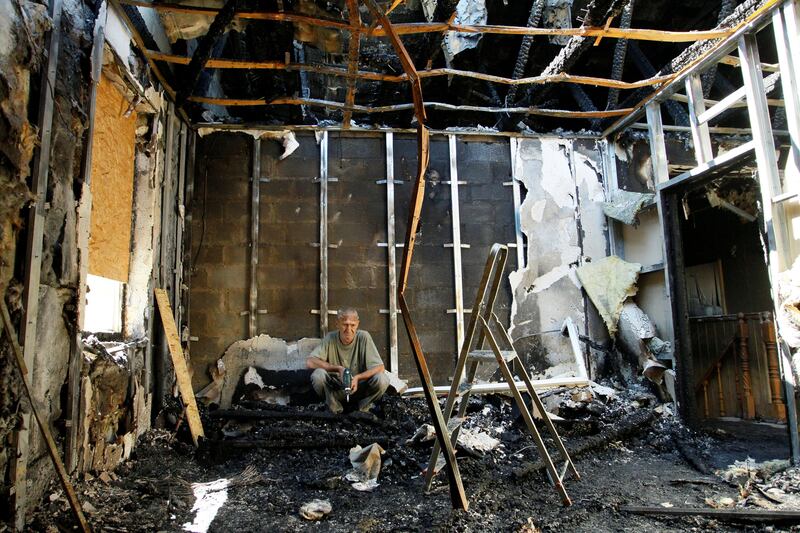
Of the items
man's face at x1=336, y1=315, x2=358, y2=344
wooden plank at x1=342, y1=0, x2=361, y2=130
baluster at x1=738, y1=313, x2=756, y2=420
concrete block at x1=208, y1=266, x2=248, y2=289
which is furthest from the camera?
concrete block at x1=208, y1=266, x2=248, y2=289

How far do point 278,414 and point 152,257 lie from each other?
73.5 inches

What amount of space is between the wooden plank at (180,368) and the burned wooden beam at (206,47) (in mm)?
1944

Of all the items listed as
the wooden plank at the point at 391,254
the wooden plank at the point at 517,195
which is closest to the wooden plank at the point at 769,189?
the wooden plank at the point at 517,195

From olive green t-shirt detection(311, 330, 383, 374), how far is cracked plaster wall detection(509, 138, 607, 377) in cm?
187

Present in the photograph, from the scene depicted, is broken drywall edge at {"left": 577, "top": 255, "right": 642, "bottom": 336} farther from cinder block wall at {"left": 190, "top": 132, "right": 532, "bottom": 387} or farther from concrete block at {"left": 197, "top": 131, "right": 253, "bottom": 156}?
concrete block at {"left": 197, "top": 131, "right": 253, "bottom": 156}

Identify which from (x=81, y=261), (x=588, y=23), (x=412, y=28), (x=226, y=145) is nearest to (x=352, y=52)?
(x=412, y=28)

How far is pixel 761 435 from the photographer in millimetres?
4598

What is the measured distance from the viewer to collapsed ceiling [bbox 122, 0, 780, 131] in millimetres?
3883

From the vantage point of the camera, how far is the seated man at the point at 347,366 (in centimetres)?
468

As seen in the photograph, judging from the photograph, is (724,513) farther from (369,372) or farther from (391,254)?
(391,254)

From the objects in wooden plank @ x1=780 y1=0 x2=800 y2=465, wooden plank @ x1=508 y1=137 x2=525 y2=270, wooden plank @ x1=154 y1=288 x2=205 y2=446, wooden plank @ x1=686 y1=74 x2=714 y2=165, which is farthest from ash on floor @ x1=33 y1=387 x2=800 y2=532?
wooden plank @ x1=686 y1=74 x2=714 y2=165

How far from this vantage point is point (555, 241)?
19.4 ft

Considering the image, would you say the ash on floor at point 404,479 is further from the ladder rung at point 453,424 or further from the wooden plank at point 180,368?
the ladder rung at point 453,424

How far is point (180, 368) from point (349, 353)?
5.17 feet
